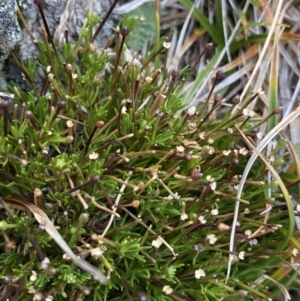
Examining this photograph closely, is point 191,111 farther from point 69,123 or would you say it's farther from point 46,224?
point 46,224

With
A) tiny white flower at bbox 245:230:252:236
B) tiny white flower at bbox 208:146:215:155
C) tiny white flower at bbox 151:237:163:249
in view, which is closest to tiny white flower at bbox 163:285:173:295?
tiny white flower at bbox 151:237:163:249

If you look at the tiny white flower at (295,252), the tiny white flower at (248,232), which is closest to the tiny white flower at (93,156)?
the tiny white flower at (248,232)

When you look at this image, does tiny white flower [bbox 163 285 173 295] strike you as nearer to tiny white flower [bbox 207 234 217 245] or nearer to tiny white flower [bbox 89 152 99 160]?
tiny white flower [bbox 207 234 217 245]

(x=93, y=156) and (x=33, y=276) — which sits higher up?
(x=93, y=156)

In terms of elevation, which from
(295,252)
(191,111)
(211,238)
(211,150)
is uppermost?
(191,111)

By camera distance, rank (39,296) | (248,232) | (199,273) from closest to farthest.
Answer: (39,296), (199,273), (248,232)

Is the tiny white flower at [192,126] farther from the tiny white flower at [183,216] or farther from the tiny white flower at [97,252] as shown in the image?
the tiny white flower at [97,252]

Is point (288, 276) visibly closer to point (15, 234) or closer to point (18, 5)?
point (15, 234)

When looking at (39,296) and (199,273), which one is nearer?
(39,296)

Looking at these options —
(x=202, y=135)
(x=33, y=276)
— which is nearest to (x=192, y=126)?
(x=202, y=135)
